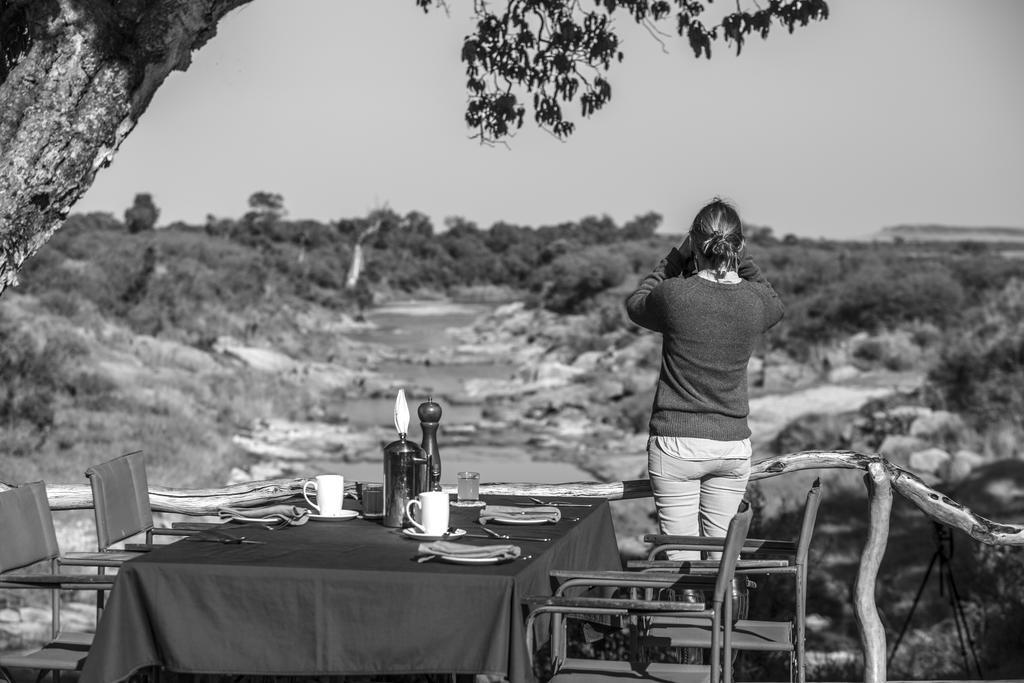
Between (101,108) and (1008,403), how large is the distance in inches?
735

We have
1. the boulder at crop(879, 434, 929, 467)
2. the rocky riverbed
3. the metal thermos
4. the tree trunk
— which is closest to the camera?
the metal thermos

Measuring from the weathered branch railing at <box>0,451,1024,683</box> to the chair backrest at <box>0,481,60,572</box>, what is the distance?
29.7 inches

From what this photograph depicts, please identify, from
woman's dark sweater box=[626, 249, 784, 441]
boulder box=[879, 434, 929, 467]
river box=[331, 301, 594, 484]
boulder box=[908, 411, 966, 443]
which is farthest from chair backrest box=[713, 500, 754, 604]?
boulder box=[908, 411, 966, 443]

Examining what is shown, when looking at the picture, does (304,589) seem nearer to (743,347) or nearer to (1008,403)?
(743,347)

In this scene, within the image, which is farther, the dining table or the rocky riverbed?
the rocky riverbed

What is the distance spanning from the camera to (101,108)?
16.0 feet

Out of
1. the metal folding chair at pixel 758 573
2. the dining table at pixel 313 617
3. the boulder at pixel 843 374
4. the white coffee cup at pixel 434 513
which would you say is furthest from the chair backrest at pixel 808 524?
the boulder at pixel 843 374

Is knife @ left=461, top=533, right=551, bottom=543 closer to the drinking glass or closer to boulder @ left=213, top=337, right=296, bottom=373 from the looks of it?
the drinking glass

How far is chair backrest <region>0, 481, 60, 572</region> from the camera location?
3.73 meters

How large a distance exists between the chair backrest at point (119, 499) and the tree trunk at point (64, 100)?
1004 millimetres

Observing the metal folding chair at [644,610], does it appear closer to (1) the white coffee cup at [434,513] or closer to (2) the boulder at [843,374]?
(1) the white coffee cup at [434,513]

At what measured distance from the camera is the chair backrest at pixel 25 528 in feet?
12.2

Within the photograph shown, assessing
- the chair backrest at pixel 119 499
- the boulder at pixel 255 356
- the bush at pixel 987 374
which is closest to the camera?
the chair backrest at pixel 119 499

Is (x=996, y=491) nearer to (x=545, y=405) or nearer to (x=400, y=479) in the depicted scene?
(x=400, y=479)
